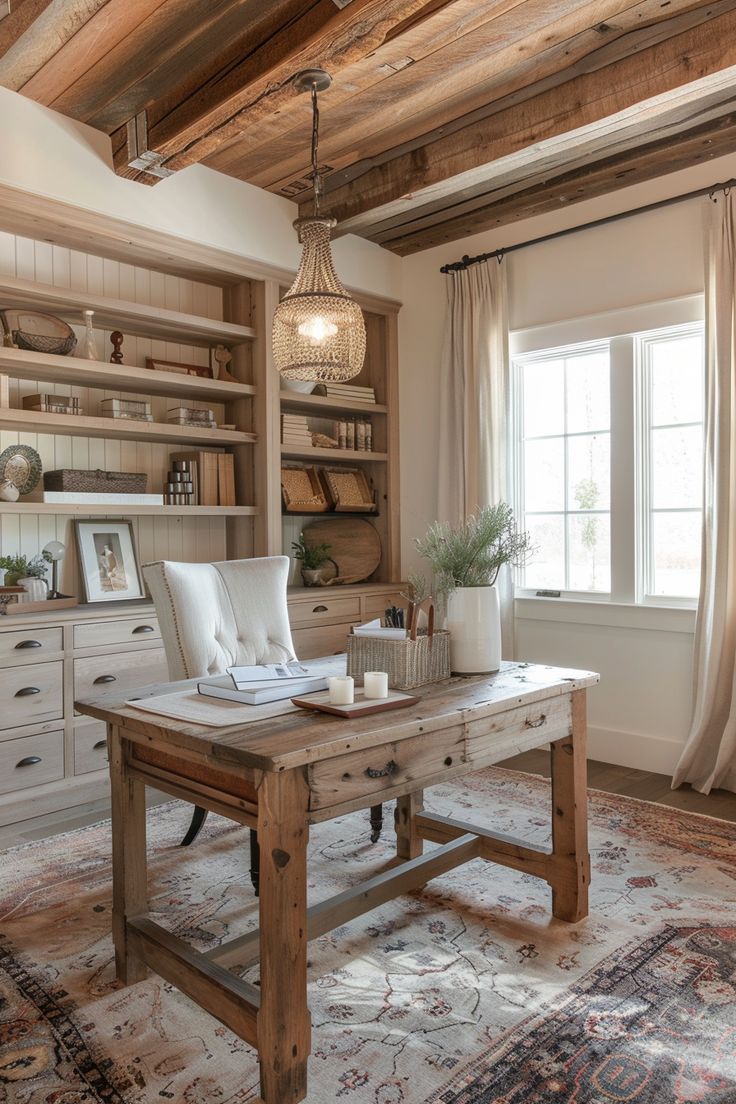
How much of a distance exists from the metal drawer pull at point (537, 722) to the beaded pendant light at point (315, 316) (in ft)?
4.01

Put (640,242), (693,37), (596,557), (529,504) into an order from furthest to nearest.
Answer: (529,504), (596,557), (640,242), (693,37)

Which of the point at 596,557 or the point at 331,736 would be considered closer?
the point at 331,736

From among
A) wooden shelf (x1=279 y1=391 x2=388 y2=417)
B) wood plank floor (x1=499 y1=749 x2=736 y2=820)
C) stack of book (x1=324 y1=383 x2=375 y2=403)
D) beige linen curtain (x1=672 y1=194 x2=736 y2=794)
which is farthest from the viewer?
stack of book (x1=324 y1=383 x2=375 y2=403)

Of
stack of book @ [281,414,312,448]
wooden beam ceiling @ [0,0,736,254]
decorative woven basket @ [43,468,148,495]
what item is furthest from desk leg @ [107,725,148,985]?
stack of book @ [281,414,312,448]

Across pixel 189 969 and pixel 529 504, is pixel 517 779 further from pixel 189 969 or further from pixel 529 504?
pixel 189 969

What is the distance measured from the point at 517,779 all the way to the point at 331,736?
2231mm

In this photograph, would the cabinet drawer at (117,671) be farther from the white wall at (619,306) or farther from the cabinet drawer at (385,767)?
the white wall at (619,306)

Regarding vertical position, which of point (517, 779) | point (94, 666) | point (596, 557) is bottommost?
point (517, 779)

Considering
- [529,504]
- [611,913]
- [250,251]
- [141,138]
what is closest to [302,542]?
[529,504]

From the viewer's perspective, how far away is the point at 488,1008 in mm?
1836

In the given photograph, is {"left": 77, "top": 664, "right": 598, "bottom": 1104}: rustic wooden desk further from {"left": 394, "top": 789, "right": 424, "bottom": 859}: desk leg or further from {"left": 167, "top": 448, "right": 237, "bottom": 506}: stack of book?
{"left": 167, "top": 448, "right": 237, "bottom": 506}: stack of book

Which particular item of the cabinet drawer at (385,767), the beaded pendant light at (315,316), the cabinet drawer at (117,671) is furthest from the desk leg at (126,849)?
the cabinet drawer at (117,671)

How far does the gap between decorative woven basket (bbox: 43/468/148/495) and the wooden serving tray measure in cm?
205

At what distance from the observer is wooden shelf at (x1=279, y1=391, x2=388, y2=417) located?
14.1 ft
